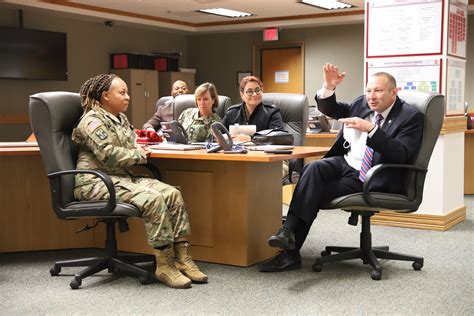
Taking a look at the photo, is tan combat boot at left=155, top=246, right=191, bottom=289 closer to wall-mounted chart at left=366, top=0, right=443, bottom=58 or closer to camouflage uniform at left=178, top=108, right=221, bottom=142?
camouflage uniform at left=178, top=108, right=221, bottom=142

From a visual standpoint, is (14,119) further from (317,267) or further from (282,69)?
(317,267)

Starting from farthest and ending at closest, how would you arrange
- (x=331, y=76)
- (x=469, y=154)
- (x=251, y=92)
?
(x=469, y=154) → (x=251, y=92) → (x=331, y=76)

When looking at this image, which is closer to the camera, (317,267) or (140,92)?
(317,267)

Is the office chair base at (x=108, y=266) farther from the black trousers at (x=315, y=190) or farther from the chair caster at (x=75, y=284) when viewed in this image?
the black trousers at (x=315, y=190)

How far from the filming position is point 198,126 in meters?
4.47

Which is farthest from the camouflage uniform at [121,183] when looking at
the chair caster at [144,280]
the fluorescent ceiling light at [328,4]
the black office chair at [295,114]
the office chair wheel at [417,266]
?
the fluorescent ceiling light at [328,4]

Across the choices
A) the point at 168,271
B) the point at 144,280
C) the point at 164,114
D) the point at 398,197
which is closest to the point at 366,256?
the point at 398,197

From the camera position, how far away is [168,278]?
10.4ft

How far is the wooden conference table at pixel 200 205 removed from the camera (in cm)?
350

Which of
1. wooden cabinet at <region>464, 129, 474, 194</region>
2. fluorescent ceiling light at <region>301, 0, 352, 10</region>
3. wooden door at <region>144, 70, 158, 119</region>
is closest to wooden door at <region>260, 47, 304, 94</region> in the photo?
fluorescent ceiling light at <region>301, 0, 352, 10</region>

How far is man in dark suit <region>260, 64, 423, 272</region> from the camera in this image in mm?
3240

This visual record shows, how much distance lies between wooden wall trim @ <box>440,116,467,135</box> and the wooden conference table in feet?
4.60

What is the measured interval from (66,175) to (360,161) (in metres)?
1.56

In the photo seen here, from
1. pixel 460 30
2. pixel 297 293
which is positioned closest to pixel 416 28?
pixel 460 30
